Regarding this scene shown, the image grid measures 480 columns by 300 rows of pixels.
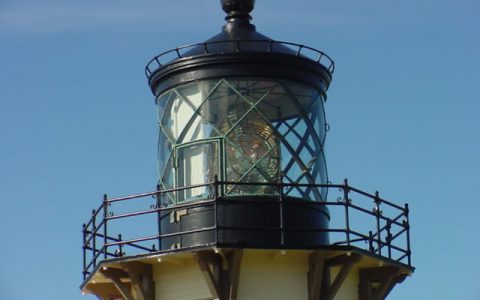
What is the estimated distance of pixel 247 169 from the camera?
89.4ft

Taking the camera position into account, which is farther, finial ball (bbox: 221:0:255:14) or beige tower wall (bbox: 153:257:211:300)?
finial ball (bbox: 221:0:255:14)

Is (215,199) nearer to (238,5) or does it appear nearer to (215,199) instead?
(215,199)

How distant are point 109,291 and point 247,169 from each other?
10.7ft

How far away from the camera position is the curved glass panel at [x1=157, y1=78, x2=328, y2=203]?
2731 centimetres

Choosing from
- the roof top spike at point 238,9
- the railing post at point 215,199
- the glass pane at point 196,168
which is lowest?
the railing post at point 215,199

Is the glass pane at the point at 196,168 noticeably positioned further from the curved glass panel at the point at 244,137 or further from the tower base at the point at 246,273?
the tower base at the point at 246,273

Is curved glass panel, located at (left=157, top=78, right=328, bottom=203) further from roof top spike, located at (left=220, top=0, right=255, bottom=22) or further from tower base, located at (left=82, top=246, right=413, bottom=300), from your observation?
roof top spike, located at (left=220, top=0, right=255, bottom=22)

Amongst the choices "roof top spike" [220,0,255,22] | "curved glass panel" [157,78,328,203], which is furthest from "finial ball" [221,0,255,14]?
"curved glass panel" [157,78,328,203]

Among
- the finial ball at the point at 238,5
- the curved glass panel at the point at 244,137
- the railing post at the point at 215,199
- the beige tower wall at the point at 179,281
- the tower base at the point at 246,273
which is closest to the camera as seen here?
the railing post at the point at 215,199

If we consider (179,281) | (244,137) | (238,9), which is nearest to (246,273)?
(179,281)

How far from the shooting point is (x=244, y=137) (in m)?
27.4

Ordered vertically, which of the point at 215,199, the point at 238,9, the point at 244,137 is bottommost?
the point at 215,199

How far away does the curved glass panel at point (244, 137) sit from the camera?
27.3 metres

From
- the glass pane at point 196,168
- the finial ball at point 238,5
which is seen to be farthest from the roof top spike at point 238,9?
the glass pane at point 196,168
